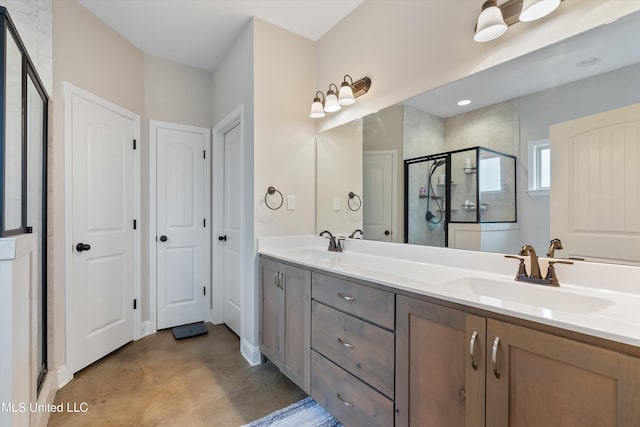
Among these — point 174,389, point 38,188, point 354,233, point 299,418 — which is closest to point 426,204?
point 354,233

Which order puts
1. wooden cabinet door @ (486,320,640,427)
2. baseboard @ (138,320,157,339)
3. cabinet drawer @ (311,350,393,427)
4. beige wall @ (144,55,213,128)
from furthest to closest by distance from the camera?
beige wall @ (144,55,213,128) < baseboard @ (138,320,157,339) < cabinet drawer @ (311,350,393,427) < wooden cabinet door @ (486,320,640,427)

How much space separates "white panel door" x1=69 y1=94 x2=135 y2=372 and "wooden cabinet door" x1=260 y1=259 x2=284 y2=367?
1.35 metres

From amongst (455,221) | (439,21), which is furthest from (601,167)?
(439,21)

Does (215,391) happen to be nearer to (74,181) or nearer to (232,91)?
(74,181)

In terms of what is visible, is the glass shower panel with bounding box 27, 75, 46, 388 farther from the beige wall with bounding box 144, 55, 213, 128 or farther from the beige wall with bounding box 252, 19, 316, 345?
the beige wall with bounding box 252, 19, 316, 345

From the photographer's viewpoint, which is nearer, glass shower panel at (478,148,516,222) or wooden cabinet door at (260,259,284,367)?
glass shower panel at (478,148,516,222)

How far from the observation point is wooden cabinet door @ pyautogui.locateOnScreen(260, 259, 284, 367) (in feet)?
6.69

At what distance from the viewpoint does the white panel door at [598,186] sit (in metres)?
1.08

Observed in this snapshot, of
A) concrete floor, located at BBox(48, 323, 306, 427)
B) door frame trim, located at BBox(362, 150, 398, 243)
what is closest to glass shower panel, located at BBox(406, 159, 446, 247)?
door frame trim, located at BBox(362, 150, 398, 243)

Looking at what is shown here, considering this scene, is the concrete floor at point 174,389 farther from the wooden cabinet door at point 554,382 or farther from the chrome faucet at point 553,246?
the chrome faucet at point 553,246

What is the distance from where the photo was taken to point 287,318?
6.39 ft

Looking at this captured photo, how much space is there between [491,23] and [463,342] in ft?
4.37

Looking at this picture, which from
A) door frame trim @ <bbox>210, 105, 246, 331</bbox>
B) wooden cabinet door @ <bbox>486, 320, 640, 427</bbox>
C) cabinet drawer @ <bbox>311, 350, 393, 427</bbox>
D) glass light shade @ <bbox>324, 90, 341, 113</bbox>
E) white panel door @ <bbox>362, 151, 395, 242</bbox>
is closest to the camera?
wooden cabinet door @ <bbox>486, 320, 640, 427</bbox>

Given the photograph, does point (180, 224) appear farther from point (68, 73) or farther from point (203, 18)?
point (203, 18)
